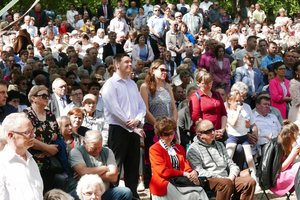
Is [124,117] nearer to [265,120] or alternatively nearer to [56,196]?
[56,196]

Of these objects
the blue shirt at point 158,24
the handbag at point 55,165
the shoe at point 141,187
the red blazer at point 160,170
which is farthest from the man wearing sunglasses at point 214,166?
the blue shirt at point 158,24

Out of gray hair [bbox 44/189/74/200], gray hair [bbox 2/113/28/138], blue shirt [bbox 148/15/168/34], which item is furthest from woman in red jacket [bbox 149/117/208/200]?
blue shirt [bbox 148/15/168/34]

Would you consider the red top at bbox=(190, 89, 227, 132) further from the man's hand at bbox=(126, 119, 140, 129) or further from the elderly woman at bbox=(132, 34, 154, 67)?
the elderly woman at bbox=(132, 34, 154, 67)

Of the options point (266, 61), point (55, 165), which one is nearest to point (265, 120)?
point (55, 165)

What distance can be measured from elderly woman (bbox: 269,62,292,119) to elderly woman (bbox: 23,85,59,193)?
525 centimetres

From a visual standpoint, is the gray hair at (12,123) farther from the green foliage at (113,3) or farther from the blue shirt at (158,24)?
the green foliage at (113,3)

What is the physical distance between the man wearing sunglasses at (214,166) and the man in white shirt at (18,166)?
2661 mm

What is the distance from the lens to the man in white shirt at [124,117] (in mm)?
6238

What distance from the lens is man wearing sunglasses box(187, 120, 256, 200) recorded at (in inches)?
247

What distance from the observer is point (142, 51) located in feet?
42.5

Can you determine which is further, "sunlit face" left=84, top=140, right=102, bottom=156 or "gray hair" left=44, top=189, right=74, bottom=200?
"sunlit face" left=84, top=140, right=102, bottom=156

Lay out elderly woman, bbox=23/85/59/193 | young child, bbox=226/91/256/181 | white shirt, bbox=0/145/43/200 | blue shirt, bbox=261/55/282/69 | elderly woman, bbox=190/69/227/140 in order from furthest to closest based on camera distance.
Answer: blue shirt, bbox=261/55/282/69, young child, bbox=226/91/256/181, elderly woman, bbox=190/69/227/140, elderly woman, bbox=23/85/59/193, white shirt, bbox=0/145/43/200

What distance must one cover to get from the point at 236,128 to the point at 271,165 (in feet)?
4.20

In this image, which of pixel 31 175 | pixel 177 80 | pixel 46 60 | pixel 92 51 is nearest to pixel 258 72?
pixel 177 80
